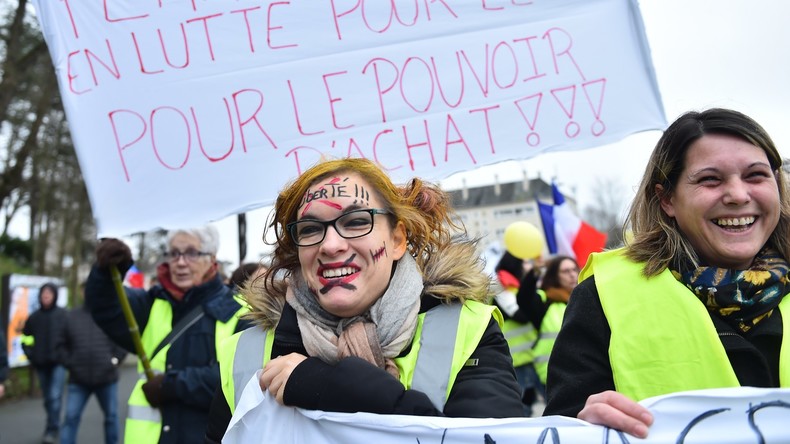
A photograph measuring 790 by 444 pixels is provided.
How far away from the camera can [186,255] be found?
12.8 feet

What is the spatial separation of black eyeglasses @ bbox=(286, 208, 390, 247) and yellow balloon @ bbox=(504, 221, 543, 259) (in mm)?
4690

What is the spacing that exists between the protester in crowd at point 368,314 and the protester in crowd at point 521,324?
4.04 metres

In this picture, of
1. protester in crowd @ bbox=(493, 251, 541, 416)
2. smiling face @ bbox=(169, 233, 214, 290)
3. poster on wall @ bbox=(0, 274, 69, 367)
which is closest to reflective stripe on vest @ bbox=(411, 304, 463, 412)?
smiling face @ bbox=(169, 233, 214, 290)

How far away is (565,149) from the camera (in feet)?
10.9

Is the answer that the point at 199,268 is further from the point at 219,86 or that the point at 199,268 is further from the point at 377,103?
the point at 377,103

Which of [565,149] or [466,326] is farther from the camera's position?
[565,149]

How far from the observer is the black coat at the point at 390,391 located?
1814mm

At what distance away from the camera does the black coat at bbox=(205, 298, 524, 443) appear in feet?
5.95

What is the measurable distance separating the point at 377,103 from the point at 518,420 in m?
1.87

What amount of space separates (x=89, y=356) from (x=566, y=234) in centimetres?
511

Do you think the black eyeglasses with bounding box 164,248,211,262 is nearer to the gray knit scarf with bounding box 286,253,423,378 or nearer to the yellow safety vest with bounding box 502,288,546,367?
the gray knit scarf with bounding box 286,253,423,378

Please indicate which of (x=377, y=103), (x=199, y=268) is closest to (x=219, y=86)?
(x=377, y=103)

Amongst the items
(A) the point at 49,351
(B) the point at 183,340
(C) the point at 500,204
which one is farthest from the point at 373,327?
(C) the point at 500,204

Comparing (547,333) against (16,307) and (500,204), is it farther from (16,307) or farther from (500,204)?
(500,204)
